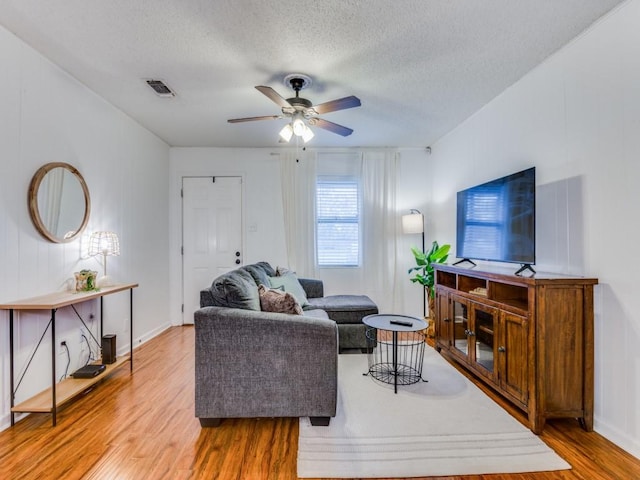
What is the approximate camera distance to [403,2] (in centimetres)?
184

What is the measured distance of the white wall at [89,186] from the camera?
212 centimetres

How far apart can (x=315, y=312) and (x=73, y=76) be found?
2.87 metres

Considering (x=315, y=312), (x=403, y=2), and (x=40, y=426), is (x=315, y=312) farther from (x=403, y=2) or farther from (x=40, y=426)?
(x=403, y=2)

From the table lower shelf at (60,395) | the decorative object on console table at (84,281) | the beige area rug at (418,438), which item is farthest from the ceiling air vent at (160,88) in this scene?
the beige area rug at (418,438)

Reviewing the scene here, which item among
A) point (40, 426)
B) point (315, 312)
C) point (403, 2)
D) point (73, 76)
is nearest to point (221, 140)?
point (73, 76)

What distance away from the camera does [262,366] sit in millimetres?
1984

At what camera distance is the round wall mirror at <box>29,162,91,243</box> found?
233cm

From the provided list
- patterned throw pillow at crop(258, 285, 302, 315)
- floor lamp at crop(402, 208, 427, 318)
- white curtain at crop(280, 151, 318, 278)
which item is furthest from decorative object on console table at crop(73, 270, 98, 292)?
floor lamp at crop(402, 208, 427, 318)

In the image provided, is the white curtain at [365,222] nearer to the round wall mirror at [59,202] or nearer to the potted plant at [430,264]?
the potted plant at [430,264]

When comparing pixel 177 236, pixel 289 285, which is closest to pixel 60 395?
pixel 289 285

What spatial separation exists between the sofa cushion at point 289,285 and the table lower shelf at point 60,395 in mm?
1564

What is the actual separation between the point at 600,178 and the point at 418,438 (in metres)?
1.93

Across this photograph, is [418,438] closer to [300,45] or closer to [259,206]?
[300,45]

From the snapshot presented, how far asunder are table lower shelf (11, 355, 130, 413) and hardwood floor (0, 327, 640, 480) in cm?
11
